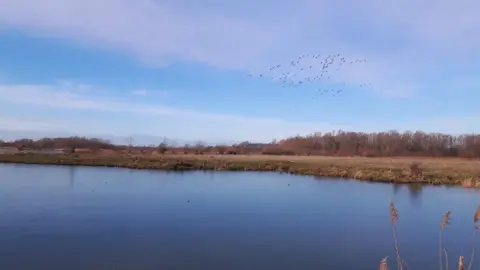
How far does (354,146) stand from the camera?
10844 centimetres

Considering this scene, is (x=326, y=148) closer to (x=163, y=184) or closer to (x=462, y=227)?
(x=163, y=184)

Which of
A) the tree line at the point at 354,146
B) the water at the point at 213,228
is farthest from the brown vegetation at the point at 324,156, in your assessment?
the water at the point at 213,228

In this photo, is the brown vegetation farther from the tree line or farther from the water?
the water

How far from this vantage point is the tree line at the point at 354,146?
90.9 meters

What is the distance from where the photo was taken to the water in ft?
36.9

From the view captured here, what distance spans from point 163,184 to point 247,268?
61.6ft

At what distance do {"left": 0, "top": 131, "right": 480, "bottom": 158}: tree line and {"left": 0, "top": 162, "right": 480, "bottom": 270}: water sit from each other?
64258 millimetres

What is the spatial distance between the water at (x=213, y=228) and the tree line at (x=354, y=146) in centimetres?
6426

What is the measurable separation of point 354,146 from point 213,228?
97.7m

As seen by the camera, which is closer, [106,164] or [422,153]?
[106,164]

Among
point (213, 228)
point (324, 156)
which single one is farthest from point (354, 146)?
point (213, 228)

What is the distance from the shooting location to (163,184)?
28.6 metres

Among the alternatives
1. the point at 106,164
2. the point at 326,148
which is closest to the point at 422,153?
the point at 326,148

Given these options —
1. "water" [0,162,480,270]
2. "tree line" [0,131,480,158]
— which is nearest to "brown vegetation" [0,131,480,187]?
"tree line" [0,131,480,158]
